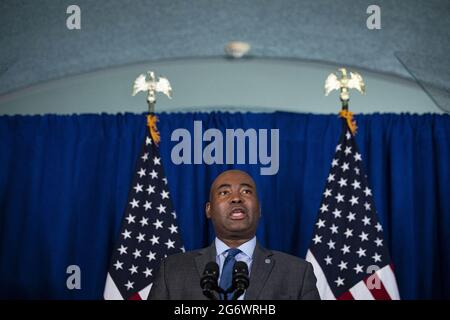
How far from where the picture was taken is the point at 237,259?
2.37m

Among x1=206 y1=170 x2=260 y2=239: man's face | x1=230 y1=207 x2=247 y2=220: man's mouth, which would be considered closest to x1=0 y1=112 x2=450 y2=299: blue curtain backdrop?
x1=206 y1=170 x2=260 y2=239: man's face

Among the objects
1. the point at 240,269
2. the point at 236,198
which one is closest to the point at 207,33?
the point at 236,198

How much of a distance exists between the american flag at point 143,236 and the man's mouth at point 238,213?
6.96ft

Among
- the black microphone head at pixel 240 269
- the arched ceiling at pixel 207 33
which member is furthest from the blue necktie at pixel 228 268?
the arched ceiling at pixel 207 33

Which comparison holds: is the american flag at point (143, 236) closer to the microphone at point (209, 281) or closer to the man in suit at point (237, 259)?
the man in suit at point (237, 259)

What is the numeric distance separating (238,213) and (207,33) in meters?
3.47

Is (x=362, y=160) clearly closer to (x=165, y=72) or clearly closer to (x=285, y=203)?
(x=285, y=203)

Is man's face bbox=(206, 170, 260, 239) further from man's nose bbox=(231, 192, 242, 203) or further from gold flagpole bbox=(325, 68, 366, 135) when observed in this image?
gold flagpole bbox=(325, 68, 366, 135)

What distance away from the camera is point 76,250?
495 centimetres

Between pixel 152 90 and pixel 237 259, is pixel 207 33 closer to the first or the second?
pixel 152 90

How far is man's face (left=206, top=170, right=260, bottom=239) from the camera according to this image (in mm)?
2430

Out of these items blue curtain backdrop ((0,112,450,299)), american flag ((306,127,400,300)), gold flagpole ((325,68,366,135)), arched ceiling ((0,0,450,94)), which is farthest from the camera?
arched ceiling ((0,0,450,94))

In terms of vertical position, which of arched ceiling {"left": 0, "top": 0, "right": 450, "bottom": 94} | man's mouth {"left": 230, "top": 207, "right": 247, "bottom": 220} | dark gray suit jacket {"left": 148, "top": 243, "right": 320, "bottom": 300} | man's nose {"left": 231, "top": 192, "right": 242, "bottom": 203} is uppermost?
arched ceiling {"left": 0, "top": 0, "right": 450, "bottom": 94}
